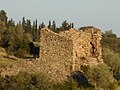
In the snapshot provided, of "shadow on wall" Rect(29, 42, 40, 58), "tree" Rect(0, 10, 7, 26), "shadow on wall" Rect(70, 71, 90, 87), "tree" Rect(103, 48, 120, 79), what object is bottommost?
"shadow on wall" Rect(70, 71, 90, 87)

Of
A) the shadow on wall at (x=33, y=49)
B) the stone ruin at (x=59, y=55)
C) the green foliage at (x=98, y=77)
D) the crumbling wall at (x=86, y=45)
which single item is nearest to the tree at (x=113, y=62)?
the crumbling wall at (x=86, y=45)

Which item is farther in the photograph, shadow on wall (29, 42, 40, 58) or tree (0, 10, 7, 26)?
tree (0, 10, 7, 26)

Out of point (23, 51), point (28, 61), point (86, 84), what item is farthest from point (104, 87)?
point (23, 51)

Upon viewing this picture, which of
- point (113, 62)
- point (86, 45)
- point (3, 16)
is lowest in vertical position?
point (113, 62)

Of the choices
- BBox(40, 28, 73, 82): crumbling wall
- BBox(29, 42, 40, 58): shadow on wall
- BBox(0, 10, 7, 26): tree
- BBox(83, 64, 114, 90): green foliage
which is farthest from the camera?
BBox(0, 10, 7, 26): tree

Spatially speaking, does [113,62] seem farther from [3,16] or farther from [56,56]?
[3,16]

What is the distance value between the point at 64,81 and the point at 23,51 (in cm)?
2724

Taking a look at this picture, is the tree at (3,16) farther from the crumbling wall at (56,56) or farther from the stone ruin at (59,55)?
the crumbling wall at (56,56)

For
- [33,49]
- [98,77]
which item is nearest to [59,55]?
[98,77]

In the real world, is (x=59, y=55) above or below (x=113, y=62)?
above

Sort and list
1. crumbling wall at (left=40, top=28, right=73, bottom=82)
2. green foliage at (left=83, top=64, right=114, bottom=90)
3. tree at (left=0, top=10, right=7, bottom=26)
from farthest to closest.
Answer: tree at (left=0, top=10, right=7, bottom=26) < green foliage at (left=83, top=64, right=114, bottom=90) < crumbling wall at (left=40, top=28, right=73, bottom=82)

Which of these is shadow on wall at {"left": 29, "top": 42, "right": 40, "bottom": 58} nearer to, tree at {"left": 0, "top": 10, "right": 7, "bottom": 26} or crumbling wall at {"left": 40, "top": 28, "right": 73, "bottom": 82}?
tree at {"left": 0, "top": 10, "right": 7, "bottom": 26}

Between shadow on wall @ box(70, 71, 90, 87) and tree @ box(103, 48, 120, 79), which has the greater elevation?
tree @ box(103, 48, 120, 79)

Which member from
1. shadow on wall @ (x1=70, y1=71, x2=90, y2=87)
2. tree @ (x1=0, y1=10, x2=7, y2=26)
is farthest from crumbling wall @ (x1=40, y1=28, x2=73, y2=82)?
tree @ (x1=0, y1=10, x2=7, y2=26)
